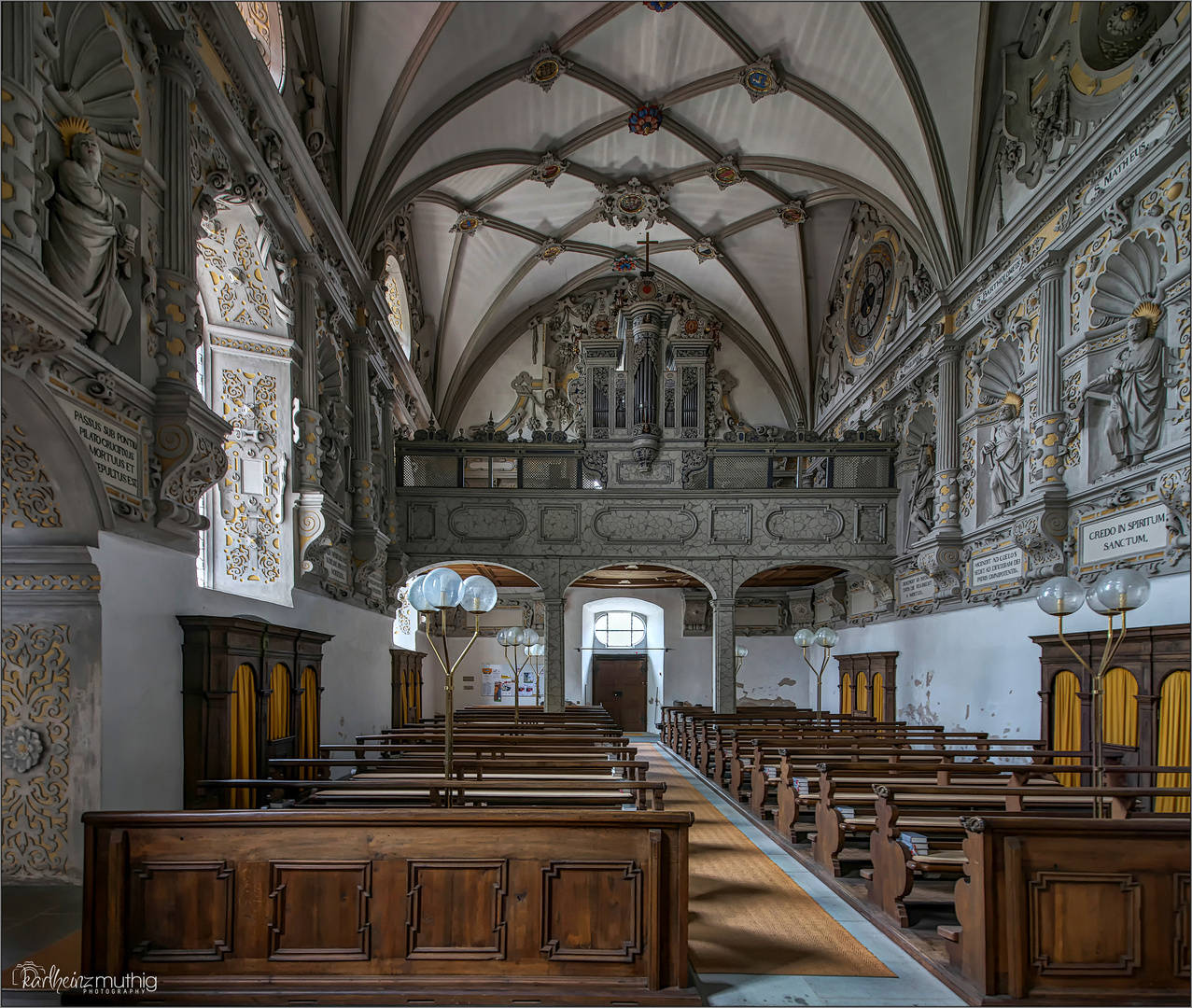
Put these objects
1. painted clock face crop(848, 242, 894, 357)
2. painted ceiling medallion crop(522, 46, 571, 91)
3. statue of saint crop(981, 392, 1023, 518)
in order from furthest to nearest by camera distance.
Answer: painted clock face crop(848, 242, 894, 357) → painted ceiling medallion crop(522, 46, 571, 91) → statue of saint crop(981, 392, 1023, 518)

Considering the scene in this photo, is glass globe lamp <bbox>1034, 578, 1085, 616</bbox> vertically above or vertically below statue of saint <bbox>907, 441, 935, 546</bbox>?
below

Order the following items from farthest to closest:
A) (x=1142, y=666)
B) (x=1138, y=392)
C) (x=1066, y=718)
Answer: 1. (x=1066, y=718)
2. (x=1138, y=392)
3. (x=1142, y=666)

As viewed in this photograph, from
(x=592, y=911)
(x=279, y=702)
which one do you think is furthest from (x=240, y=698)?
(x=592, y=911)

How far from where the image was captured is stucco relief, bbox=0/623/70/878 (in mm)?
5273

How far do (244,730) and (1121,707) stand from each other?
8.80 m

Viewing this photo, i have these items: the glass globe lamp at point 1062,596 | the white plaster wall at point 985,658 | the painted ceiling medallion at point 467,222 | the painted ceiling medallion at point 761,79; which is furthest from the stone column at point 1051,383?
the painted ceiling medallion at point 467,222

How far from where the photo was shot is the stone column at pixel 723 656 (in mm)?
17328

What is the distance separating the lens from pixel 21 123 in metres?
4.73

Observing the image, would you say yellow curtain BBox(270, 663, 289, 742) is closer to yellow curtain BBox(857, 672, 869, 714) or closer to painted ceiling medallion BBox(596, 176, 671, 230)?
yellow curtain BBox(857, 672, 869, 714)

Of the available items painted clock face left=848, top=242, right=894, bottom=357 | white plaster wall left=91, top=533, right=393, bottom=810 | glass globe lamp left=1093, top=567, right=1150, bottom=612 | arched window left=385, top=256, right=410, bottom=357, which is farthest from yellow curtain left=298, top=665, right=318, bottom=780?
painted clock face left=848, top=242, right=894, bottom=357

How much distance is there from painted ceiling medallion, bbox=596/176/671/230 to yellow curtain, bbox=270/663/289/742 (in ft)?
43.4

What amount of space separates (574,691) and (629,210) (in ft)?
42.7

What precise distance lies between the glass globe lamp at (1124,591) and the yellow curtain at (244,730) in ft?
22.1

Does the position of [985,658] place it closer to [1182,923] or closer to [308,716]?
[1182,923]
